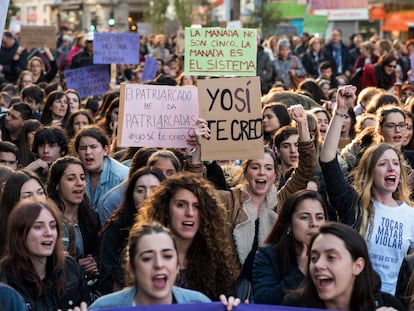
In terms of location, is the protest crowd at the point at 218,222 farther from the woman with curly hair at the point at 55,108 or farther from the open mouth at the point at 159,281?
the woman with curly hair at the point at 55,108

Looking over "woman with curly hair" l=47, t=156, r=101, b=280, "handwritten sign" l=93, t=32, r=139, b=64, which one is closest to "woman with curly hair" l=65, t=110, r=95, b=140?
"woman with curly hair" l=47, t=156, r=101, b=280

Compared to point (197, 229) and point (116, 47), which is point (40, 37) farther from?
point (197, 229)

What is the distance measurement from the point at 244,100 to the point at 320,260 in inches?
116

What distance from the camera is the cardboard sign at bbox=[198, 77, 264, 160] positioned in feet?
25.7

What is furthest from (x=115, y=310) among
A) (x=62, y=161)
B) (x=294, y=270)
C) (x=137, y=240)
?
(x=62, y=161)

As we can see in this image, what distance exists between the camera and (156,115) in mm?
8703

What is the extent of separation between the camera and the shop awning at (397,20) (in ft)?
152

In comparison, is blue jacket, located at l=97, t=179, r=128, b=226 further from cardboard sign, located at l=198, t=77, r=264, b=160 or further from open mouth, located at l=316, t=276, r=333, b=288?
open mouth, located at l=316, t=276, r=333, b=288

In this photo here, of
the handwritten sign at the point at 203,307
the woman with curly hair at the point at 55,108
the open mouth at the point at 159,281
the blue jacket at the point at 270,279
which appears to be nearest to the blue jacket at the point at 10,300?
the handwritten sign at the point at 203,307

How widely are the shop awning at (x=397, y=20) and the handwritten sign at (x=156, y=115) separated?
37659 mm

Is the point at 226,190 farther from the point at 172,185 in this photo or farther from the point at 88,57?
the point at 88,57

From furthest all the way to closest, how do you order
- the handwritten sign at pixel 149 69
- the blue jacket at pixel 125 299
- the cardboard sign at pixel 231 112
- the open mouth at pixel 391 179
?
the handwritten sign at pixel 149 69 < the cardboard sign at pixel 231 112 < the open mouth at pixel 391 179 < the blue jacket at pixel 125 299

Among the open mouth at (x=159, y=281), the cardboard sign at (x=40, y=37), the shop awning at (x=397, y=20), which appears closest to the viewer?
the open mouth at (x=159, y=281)

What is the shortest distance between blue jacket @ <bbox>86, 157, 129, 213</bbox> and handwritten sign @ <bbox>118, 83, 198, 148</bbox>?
195 mm
